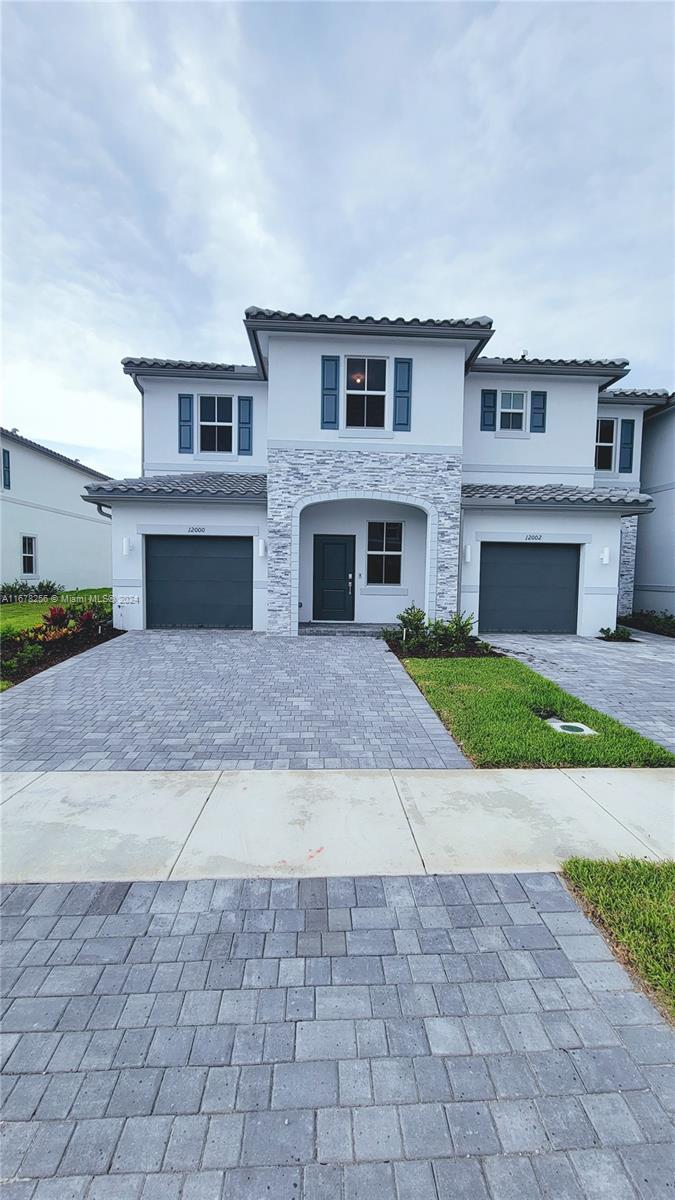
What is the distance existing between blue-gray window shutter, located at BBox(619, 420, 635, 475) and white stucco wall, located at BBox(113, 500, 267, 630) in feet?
40.4

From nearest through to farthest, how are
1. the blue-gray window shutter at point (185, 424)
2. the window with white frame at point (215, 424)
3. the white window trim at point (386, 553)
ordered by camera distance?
the white window trim at point (386, 553) < the blue-gray window shutter at point (185, 424) < the window with white frame at point (215, 424)

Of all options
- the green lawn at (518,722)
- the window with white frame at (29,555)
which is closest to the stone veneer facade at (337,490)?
the green lawn at (518,722)

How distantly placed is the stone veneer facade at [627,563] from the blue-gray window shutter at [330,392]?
10496 mm

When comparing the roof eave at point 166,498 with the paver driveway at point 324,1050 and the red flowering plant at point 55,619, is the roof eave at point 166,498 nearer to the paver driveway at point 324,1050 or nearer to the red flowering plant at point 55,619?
the red flowering plant at point 55,619

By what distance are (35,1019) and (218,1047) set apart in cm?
89

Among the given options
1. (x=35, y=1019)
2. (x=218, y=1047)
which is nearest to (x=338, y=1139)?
(x=218, y=1047)

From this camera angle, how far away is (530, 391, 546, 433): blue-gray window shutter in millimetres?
14977

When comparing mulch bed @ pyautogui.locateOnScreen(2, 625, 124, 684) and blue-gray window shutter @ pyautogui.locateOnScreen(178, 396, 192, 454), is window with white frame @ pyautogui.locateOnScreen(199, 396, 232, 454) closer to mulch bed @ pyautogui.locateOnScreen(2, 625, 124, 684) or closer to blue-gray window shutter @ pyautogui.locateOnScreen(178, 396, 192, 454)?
blue-gray window shutter @ pyautogui.locateOnScreen(178, 396, 192, 454)

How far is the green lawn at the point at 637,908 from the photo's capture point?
2.60m

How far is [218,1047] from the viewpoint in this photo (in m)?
2.20

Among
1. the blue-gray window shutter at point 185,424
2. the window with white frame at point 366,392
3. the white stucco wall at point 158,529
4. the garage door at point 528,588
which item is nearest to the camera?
the window with white frame at point 366,392

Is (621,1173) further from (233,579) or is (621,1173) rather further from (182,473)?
(182,473)

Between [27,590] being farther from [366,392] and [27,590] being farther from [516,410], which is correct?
[516,410]

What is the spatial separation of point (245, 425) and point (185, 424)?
181 cm
